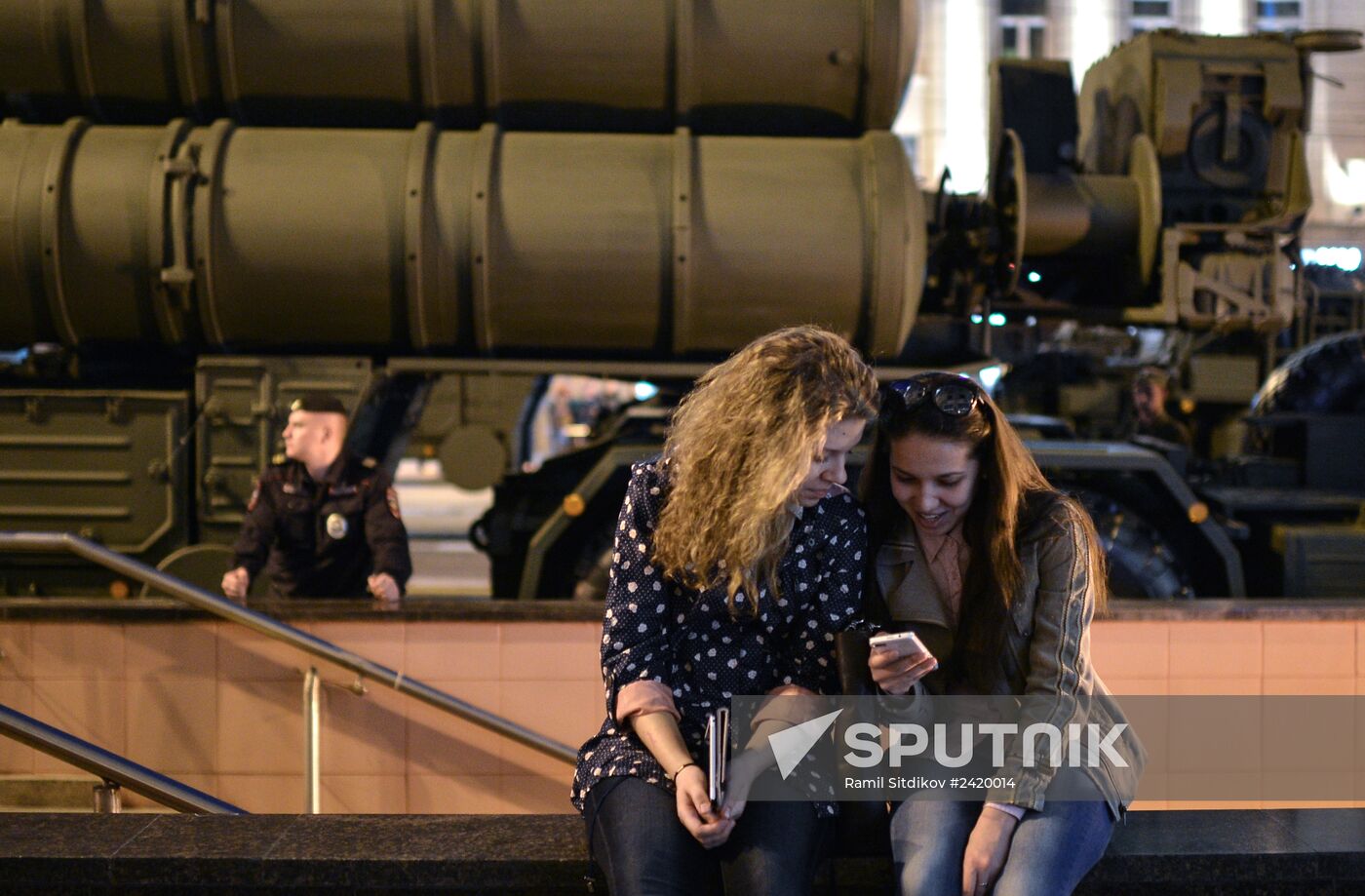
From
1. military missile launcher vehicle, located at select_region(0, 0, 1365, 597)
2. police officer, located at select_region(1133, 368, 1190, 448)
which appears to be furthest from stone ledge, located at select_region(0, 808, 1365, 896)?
police officer, located at select_region(1133, 368, 1190, 448)

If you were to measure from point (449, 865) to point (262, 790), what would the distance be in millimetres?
2766

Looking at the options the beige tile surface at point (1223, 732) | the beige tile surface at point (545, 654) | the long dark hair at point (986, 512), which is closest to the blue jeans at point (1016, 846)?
the long dark hair at point (986, 512)

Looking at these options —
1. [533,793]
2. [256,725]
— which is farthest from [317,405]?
[533,793]

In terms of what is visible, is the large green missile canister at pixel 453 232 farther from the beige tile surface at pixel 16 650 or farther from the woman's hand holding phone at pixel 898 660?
the woman's hand holding phone at pixel 898 660

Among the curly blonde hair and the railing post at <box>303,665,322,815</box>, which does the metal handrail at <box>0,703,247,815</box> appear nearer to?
the railing post at <box>303,665,322,815</box>

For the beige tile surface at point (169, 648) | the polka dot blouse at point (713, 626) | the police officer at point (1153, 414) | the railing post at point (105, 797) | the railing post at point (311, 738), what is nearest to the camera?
the polka dot blouse at point (713, 626)

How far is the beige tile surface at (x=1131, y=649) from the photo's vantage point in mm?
5383

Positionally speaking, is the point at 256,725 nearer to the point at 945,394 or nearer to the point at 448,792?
the point at 448,792

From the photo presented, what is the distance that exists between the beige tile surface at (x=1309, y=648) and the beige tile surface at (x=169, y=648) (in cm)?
445

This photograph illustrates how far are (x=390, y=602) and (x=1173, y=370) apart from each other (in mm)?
7868

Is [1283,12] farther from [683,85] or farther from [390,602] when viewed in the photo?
[390,602]

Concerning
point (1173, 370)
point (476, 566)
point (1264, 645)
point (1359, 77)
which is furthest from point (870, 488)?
point (1359, 77)

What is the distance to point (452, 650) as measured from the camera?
532 centimetres

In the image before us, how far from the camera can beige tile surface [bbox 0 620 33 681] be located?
5176 mm
